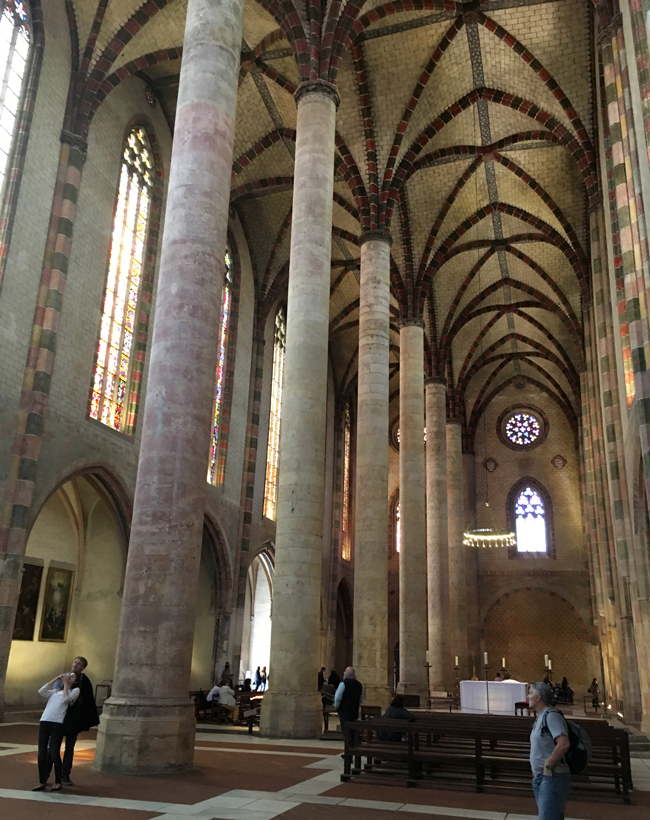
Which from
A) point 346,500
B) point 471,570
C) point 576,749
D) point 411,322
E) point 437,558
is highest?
point 411,322

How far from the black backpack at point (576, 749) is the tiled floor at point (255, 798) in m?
1.82

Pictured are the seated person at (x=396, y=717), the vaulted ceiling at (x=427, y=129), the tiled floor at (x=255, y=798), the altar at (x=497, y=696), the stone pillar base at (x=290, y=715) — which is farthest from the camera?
the vaulted ceiling at (x=427, y=129)

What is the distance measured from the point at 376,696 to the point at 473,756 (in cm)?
780

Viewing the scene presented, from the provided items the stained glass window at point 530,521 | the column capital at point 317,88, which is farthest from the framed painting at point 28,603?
the stained glass window at point 530,521

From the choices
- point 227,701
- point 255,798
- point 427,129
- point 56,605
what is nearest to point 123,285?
point 56,605

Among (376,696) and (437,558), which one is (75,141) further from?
(437,558)

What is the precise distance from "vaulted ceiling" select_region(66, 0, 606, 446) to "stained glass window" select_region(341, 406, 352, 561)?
20.2ft

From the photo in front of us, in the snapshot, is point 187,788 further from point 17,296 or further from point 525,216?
point 525,216

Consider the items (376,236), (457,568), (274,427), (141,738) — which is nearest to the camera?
(141,738)

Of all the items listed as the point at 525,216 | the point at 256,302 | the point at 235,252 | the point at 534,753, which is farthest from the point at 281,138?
the point at 534,753

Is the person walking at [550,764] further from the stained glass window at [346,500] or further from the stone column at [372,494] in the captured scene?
the stained glass window at [346,500]

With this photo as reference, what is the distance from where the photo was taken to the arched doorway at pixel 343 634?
3203 cm

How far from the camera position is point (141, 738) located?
22.8ft

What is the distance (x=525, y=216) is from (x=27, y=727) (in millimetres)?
19780
